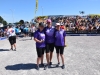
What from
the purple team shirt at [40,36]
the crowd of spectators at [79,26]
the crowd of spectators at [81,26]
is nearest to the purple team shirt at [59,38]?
the purple team shirt at [40,36]

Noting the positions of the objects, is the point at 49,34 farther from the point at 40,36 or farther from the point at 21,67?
the point at 21,67

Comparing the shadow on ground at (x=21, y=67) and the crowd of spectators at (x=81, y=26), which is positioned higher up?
the crowd of spectators at (x=81, y=26)

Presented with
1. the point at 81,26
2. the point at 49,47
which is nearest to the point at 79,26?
the point at 81,26

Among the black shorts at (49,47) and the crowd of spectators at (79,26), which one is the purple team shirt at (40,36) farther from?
the crowd of spectators at (79,26)

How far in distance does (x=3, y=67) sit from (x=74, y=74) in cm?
Result: 295

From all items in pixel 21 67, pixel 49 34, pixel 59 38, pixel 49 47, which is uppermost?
pixel 49 34

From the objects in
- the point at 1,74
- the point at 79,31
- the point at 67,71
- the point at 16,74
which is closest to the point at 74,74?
the point at 67,71

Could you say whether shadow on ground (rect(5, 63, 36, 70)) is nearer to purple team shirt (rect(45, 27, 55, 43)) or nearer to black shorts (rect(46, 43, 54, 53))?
black shorts (rect(46, 43, 54, 53))

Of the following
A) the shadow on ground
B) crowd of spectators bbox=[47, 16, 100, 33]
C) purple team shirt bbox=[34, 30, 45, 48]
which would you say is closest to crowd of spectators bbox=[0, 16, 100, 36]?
crowd of spectators bbox=[47, 16, 100, 33]

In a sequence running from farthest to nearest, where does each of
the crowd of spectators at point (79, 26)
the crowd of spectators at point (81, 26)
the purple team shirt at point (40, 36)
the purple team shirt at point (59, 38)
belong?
the crowd of spectators at point (81, 26) → the crowd of spectators at point (79, 26) → the purple team shirt at point (59, 38) → the purple team shirt at point (40, 36)

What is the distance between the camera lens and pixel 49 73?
291 inches

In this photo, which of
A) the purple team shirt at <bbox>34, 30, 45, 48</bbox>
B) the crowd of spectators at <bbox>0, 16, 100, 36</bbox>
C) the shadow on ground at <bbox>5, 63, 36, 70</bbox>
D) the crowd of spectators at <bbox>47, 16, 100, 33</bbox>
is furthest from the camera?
the crowd of spectators at <bbox>47, 16, 100, 33</bbox>

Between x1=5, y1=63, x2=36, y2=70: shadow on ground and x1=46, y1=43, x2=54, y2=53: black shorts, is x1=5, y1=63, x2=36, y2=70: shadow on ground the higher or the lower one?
the lower one

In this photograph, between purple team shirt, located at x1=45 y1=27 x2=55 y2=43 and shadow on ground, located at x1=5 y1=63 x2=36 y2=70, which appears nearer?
purple team shirt, located at x1=45 y1=27 x2=55 y2=43
